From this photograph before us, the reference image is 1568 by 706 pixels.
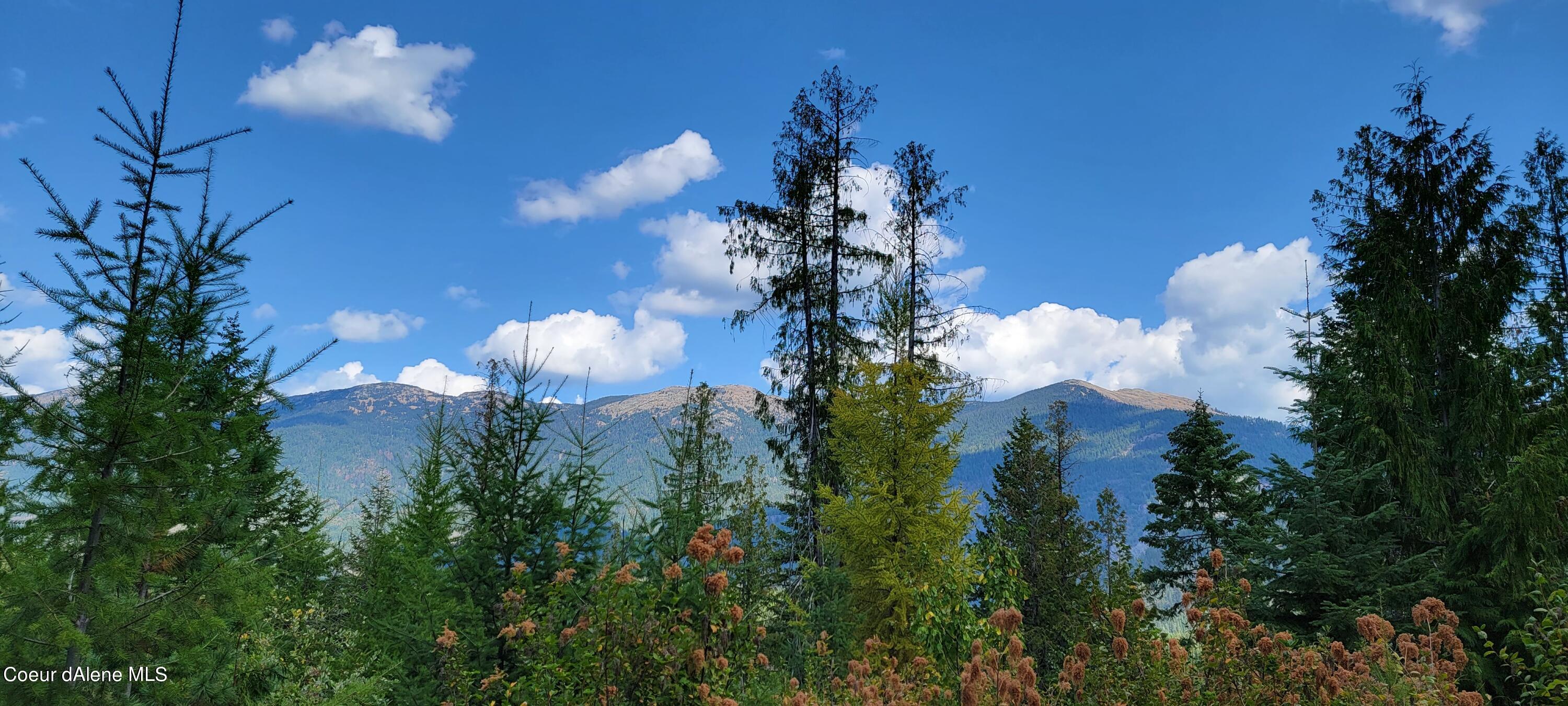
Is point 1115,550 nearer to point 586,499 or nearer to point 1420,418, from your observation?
point 1420,418

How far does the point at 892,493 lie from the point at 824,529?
149 inches

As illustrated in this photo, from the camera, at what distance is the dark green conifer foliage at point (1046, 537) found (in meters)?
20.8

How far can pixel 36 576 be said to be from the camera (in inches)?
157

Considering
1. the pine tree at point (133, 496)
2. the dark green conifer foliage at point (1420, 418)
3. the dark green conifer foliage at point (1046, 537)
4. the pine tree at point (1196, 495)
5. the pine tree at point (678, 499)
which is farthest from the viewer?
the pine tree at point (1196, 495)

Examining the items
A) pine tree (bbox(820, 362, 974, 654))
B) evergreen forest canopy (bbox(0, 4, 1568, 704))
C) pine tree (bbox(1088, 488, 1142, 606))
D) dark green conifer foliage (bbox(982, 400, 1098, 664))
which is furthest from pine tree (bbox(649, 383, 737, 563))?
dark green conifer foliage (bbox(982, 400, 1098, 664))

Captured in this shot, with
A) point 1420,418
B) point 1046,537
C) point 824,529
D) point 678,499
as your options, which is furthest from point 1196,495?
point 678,499

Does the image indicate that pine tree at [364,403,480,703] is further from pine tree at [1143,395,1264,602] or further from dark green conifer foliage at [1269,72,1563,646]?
pine tree at [1143,395,1264,602]

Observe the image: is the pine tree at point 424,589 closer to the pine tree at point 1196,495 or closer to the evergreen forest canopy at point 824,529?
the evergreen forest canopy at point 824,529

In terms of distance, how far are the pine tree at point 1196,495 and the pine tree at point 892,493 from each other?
43.6 feet

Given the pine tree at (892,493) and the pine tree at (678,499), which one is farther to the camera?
the pine tree at (892,493)

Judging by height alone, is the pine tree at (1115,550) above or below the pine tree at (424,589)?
below

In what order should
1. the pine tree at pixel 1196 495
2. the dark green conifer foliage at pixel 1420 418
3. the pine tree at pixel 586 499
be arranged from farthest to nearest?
the pine tree at pixel 1196 495 → the dark green conifer foliage at pixel 1420 418 → the pine tree at pixel 586 499

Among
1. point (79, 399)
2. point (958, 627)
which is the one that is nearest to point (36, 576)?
point (79, 399)

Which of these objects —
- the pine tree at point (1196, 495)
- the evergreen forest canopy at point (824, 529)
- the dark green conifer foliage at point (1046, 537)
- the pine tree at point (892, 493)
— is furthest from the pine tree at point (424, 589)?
the pine tree at point (1196, 495)
